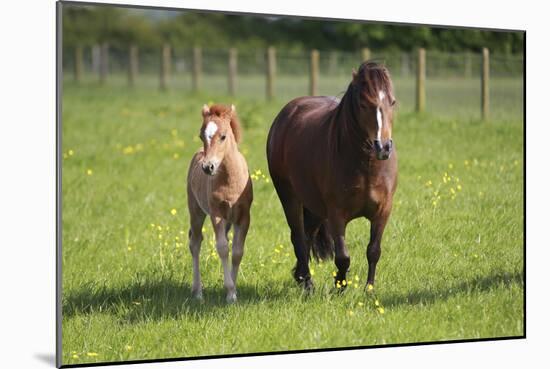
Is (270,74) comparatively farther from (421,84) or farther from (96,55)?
(96,55)

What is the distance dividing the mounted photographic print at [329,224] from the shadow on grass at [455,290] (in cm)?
1

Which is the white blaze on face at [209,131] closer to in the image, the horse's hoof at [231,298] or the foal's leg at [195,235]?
the foal's leg at [195,235]

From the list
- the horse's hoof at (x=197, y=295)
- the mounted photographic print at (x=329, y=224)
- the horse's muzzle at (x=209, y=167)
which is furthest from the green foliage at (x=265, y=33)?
Result: the horse's hoof at (x=197, y=295)

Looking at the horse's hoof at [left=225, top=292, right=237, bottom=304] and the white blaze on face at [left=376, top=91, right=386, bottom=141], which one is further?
the horse's hoof at [left=225, top=292, right=237, bottom=304]

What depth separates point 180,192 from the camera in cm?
799

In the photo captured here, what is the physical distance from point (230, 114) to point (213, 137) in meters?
0.19

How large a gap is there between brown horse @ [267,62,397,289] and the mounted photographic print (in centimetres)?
1

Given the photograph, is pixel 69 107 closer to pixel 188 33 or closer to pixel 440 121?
pixel 188 33

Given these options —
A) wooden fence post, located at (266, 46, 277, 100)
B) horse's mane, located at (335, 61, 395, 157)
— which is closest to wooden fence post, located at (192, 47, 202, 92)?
wooden fence post, located at (266, 46, 277, 100)

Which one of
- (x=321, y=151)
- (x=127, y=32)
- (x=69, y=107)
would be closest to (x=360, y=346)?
(x=321, y=151)

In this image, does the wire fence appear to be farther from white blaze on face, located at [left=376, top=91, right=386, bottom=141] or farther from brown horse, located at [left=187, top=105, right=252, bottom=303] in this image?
brown horse, located at [left=187, top=105, right=252, bottom=303]

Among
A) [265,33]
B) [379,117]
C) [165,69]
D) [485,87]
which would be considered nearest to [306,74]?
[265,33]

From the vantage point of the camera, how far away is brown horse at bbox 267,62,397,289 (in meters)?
5.09

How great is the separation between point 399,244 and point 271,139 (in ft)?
3.65
